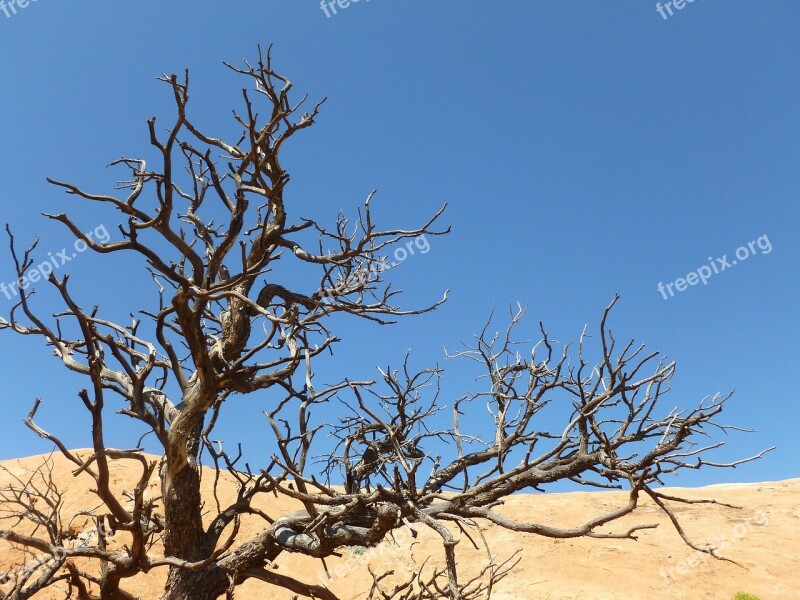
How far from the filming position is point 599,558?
1401cm

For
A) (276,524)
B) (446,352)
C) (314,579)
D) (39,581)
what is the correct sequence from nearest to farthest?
(39,581), (276,524), (446,352), (314,579)

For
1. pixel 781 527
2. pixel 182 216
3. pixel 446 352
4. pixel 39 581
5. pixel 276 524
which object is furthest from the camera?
pixel 781 527

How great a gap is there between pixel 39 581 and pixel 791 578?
15.4 m

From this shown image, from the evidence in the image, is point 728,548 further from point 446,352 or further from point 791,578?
point 446,352

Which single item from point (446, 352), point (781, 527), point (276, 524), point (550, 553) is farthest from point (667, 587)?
point (276, 524)

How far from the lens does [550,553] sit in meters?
14.6

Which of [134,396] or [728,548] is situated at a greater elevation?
[134,396]

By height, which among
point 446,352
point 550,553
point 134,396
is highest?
point 446,352

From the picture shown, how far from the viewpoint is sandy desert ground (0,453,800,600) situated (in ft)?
40.3

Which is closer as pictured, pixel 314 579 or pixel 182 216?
pixel 182 216

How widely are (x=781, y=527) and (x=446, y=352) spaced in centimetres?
1708

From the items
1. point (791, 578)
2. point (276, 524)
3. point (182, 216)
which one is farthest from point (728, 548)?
point (182, 216)

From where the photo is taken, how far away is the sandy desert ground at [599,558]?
484 inches

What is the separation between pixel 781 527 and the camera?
16906mm
